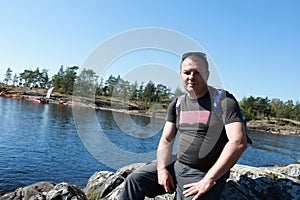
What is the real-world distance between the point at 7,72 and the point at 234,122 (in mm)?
129670

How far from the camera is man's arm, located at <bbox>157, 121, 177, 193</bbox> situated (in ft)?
10.5

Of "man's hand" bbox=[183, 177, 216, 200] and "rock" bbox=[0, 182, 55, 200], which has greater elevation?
"man's hand" bbox=[183, 177, 216, 200]

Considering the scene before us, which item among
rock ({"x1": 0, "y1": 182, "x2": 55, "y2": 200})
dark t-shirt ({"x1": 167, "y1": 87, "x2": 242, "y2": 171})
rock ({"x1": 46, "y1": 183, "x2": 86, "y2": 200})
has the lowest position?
rock ({"x1": 0, "y1": 182, "x2": 55, "y2": 200})

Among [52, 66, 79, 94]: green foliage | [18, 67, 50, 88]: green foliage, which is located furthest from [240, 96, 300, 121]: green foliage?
[18, 67, 50, 88]: green foliage

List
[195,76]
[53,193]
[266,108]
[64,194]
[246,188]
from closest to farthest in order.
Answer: [195,76]
[246,188]
[64,194]
[53,193]
[266,108]

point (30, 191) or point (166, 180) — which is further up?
point (166, 180)

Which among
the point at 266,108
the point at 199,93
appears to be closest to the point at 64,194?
the point at 199,93

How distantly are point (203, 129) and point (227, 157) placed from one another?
435mm

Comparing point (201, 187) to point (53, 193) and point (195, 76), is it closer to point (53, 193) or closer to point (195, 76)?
point (195, 76)

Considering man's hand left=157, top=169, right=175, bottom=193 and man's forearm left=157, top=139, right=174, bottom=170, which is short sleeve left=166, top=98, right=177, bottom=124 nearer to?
man's forearm left=157, top=139, right=174, bottom=170

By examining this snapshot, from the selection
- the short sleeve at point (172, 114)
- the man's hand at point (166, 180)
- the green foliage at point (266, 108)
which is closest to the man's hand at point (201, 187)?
the man's hand at point (166, 180)

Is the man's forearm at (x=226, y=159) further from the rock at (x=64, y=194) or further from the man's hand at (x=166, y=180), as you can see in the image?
the rock at (x=64, y=194)

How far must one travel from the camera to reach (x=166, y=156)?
341 centimetres

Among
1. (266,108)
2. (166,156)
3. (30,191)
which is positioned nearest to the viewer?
(166,156)
